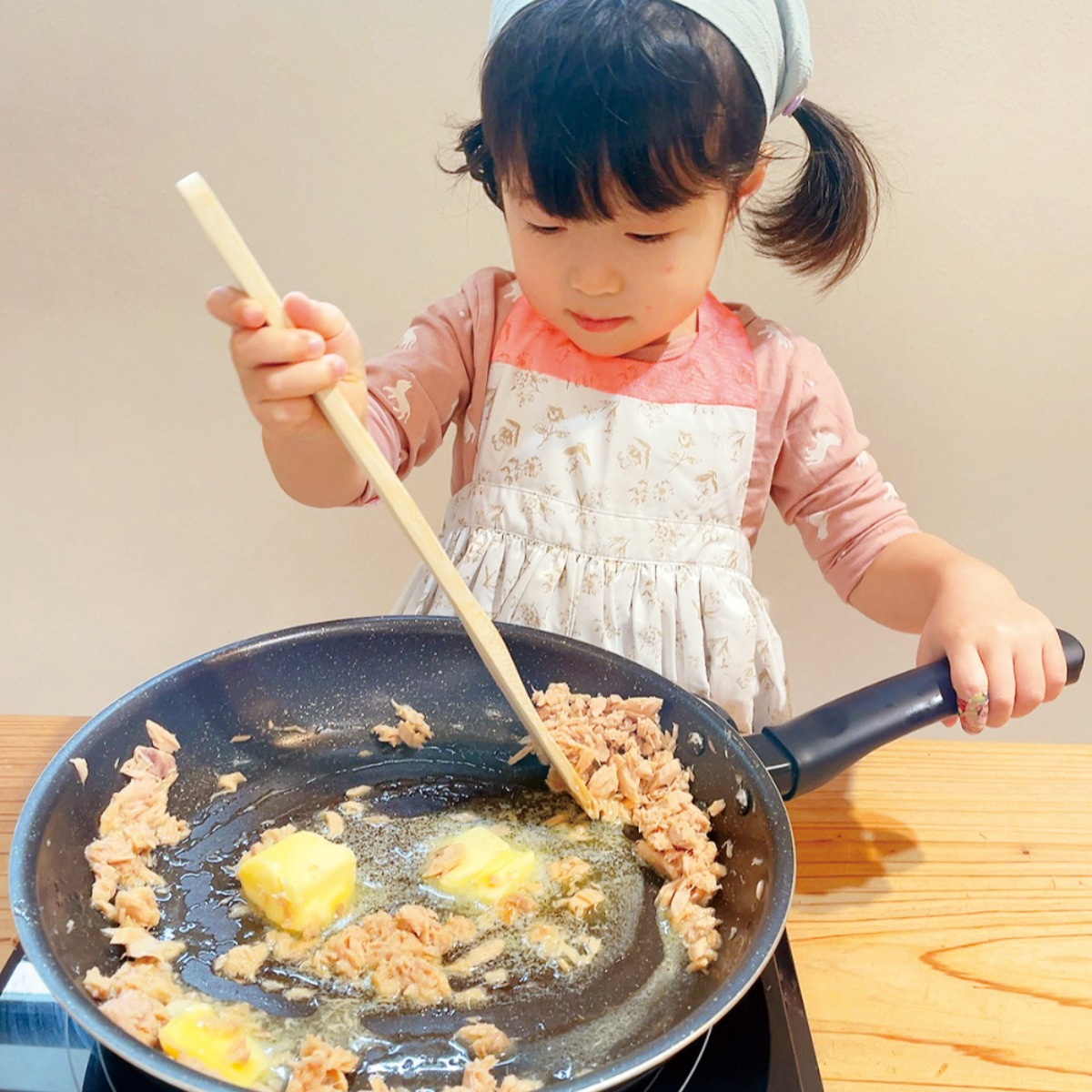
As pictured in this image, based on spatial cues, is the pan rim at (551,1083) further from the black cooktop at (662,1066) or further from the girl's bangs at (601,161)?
the girl's bangs at (601,161)

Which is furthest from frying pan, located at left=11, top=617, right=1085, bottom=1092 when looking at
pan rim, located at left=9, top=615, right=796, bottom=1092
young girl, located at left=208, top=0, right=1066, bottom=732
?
young girl, located at left=208, top=0, right=1066, bottom=732

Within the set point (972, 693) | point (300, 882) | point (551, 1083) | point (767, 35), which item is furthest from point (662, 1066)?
point (767, 35)

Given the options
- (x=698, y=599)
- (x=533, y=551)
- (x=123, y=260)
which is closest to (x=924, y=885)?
(x=698, y=599)

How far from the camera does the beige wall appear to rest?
1152 millimetres

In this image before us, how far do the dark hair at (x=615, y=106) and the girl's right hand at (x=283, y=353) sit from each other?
0.62 feet

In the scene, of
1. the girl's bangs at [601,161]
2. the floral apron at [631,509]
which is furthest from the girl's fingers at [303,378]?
the floral apron at [631,509]

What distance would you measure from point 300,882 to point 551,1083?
0.57ft

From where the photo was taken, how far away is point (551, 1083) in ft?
1.54

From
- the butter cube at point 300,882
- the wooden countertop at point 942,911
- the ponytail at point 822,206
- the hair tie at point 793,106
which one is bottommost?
the wooden countertop at point 942,911

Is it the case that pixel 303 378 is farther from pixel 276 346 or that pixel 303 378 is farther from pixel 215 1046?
pixel 215 1046

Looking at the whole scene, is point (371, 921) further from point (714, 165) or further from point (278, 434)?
point (714, 165)

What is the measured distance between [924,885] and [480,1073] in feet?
1.08

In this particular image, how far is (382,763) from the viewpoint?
2.32 ft

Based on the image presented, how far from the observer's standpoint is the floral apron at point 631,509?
0.86m
